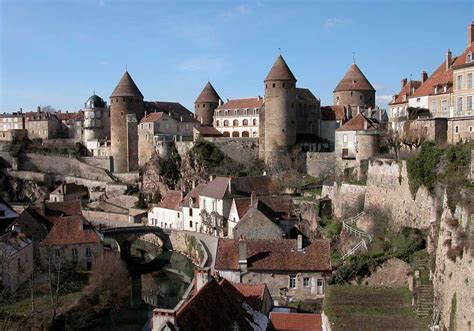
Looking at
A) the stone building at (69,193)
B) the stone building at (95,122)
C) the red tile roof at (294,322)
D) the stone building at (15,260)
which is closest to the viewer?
the red tile roof at (294,322)

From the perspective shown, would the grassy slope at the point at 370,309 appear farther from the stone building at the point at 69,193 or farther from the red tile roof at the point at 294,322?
the stone building at the point at 69,193

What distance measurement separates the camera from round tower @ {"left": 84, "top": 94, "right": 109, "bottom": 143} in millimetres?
70000

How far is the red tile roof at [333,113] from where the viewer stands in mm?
53150

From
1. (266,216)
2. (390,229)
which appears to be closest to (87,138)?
(266,216)

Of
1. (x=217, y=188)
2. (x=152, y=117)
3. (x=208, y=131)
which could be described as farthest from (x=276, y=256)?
(x=152, y=117)

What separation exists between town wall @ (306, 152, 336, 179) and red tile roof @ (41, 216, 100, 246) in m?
20.8

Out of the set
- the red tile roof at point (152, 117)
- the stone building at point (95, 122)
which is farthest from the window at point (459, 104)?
the stone building at point (95, 122)

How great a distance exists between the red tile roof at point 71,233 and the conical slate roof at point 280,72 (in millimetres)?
23568

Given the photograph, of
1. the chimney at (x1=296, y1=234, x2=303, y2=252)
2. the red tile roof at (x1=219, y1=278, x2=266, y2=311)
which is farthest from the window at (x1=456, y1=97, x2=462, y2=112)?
the red tile roof at (x1=219, y1=278, x2=266, y2=311)

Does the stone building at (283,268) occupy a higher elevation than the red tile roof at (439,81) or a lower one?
lower

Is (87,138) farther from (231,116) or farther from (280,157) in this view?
(280,157)

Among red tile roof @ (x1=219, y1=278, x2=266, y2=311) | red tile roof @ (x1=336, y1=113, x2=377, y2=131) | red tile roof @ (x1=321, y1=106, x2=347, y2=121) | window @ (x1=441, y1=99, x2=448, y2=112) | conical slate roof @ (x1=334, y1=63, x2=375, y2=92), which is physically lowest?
red tile roof @ (x1=219, y1=278, x2=266, y2=311)

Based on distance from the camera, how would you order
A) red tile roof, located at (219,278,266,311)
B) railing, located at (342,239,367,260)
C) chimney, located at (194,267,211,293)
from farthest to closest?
railing, located at (342,239,367,260) < red tile roof, located at (219,278,266,311) < chimney, located at (194,267,211,293)

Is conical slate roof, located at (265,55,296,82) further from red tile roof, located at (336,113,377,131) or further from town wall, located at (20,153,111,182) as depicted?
town wall, located at (20,153,111,182)
